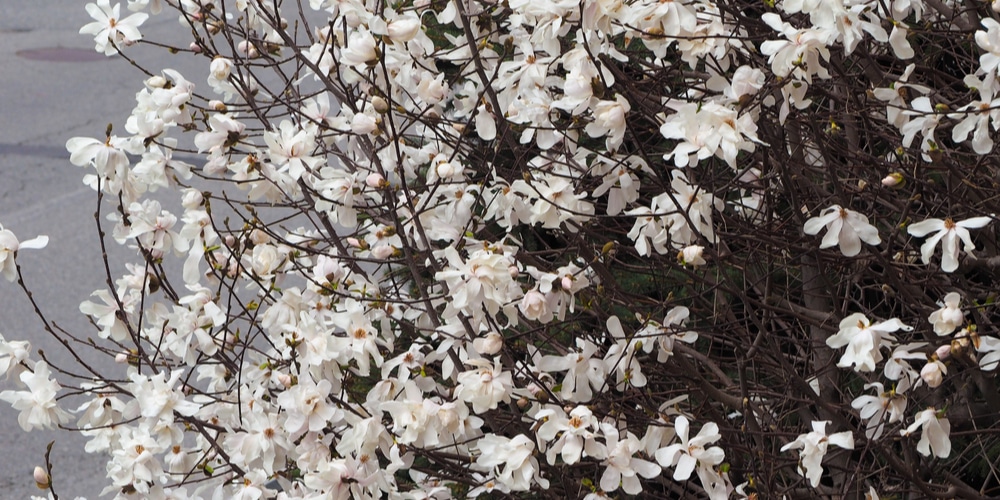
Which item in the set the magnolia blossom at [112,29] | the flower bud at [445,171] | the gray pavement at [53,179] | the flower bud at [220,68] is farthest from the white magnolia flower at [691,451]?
the gray pavement at [53,179]

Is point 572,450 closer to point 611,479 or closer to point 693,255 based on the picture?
point 611,479

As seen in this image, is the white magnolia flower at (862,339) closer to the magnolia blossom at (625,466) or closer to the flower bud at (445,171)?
the magnolia blossom at (625,466)

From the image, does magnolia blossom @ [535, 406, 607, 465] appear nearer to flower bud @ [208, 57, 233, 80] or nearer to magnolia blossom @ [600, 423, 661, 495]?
magnolia blossom @ [600, 423, 661, 495]

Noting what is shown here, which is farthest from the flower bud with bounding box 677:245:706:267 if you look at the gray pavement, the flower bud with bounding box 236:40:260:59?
the gray pavement

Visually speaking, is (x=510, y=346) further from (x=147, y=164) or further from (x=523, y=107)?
(x=147, y=164)

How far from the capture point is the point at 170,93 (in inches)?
79.5

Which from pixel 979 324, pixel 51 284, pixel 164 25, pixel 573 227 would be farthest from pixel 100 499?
pixel 164 25

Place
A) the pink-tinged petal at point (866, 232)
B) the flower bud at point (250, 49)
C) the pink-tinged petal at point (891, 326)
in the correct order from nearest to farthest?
the pink-tinged petal at point (891, 326) → the pink-tinged petal at point (866, 232) → the flower bud at point (250, 49)

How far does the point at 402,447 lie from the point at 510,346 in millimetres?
429

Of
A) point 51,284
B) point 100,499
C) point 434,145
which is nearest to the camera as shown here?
point 434,145

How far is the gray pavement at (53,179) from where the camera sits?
452cm

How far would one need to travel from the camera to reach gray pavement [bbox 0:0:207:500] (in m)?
4.52

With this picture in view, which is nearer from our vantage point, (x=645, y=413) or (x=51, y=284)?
(x=645, y=413)

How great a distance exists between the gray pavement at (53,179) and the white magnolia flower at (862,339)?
3.50 metres
